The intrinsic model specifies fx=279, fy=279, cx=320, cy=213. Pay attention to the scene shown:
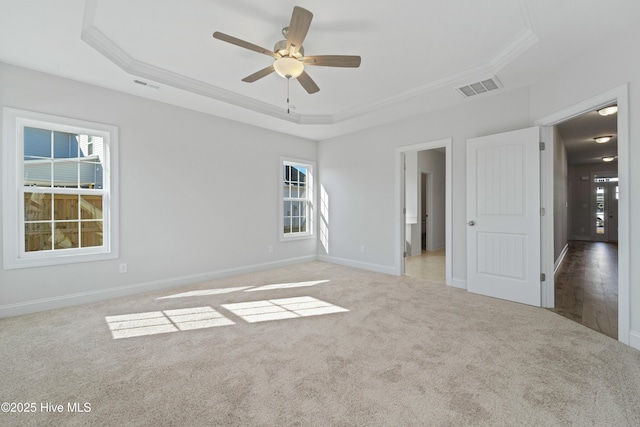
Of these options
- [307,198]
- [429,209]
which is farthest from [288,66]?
[429,209]

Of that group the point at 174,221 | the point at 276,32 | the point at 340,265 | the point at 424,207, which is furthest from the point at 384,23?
the point at 424,207

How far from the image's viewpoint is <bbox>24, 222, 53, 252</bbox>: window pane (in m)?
3.18

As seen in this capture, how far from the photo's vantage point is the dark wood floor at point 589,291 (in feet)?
9.50

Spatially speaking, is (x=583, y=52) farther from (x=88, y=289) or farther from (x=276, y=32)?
(x=88, y=289)

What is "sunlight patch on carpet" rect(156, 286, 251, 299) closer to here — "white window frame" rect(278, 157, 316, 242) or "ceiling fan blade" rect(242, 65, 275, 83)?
"white window frame" rect(278, 157, 316, 242)

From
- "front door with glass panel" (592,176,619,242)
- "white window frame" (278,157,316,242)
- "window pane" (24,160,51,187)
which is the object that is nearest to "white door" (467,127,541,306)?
"white window frame" (278,157,316,242)

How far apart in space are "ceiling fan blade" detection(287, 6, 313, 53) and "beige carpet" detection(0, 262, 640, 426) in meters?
2.52

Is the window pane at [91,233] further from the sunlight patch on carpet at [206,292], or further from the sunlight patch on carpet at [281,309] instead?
the sunlight patch on carpet at [281,309]

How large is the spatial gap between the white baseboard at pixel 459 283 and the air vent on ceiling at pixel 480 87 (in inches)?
101

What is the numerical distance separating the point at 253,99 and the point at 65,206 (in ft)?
9.16

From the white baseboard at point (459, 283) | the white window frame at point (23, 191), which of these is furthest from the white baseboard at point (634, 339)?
the white window frame at point (23, 191)

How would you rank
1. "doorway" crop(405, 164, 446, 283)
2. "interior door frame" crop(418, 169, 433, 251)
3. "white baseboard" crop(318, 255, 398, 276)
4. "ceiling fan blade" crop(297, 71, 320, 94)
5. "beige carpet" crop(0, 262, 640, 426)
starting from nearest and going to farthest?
1. "beige carpet" crop(0, 262, 640, 426)
2. "ceiling fan blade" crop(297, 71, 320, 94)
3. "white baseboard" crop(318, 255, 398, 276)
4. "doorway" crop(405, 164, 446, 283)
5. "interior door frame" crop(418, 169, 433, 251)

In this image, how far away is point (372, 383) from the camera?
1.84 meters

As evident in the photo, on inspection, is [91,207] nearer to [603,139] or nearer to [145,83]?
[145,83]
